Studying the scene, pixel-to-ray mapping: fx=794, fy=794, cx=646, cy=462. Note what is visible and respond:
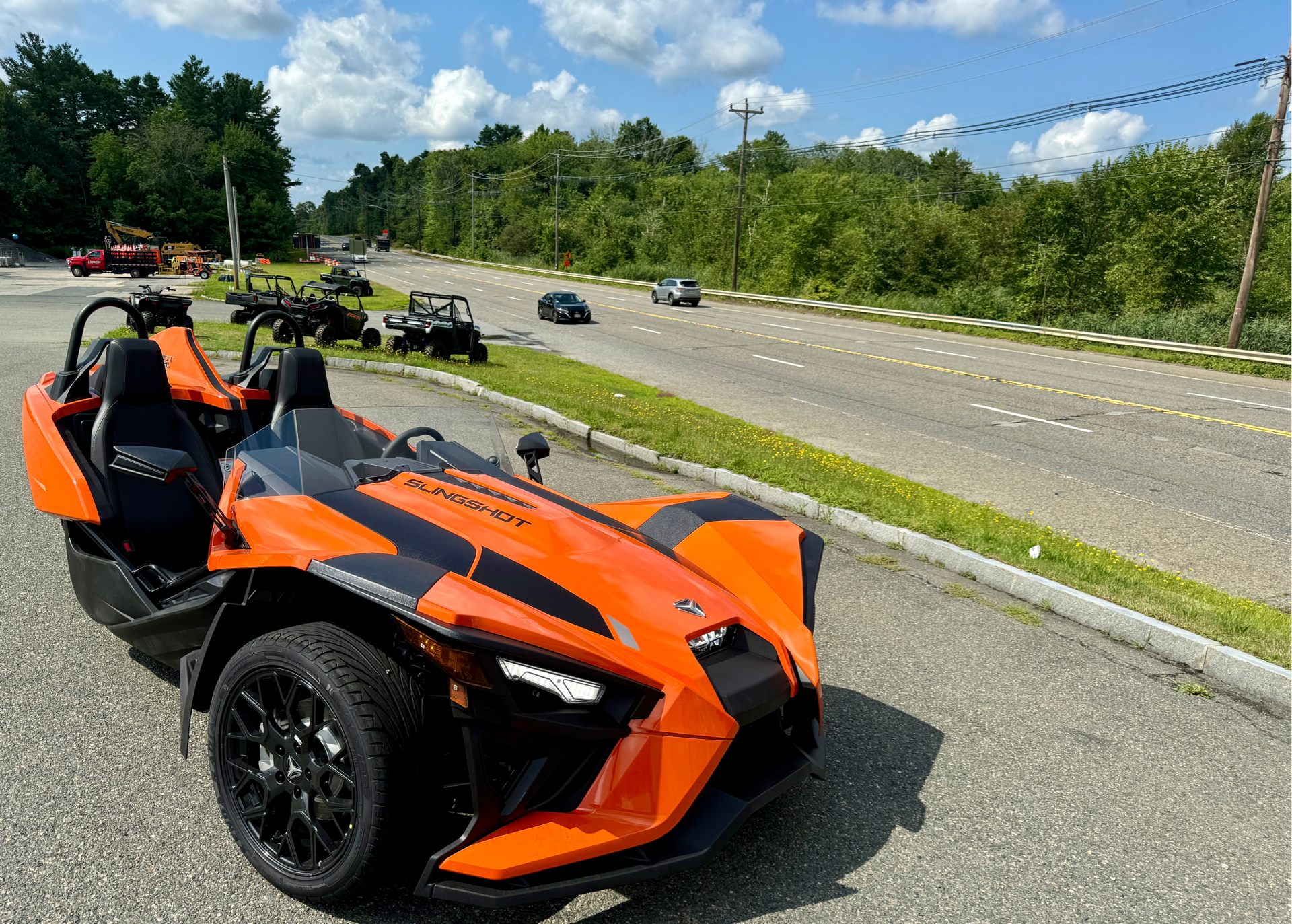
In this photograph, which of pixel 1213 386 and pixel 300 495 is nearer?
pixel 300 495

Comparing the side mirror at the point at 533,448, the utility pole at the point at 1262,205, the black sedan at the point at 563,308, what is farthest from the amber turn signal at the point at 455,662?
the utility pole at the point at 1262,205

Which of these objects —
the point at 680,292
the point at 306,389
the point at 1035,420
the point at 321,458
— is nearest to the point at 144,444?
the point at 306,389

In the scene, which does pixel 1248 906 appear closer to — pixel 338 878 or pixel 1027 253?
pixel 338 878

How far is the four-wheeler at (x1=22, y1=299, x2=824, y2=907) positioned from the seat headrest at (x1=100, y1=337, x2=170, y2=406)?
4.19 feet

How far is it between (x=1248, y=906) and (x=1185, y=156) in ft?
139

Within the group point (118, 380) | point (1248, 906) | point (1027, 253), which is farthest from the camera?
point (1027, 253)

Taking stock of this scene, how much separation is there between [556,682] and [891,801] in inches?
65.4

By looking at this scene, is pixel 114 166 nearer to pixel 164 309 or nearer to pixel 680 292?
pixel 680 292

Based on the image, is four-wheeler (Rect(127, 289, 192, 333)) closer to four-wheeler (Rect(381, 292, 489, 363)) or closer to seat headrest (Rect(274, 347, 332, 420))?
four-wheeler (Rect(381, 292, 489, 363))

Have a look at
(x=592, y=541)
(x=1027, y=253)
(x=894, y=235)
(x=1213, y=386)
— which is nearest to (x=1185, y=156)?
(x=1027, y=253)

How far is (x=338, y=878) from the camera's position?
2344 mm

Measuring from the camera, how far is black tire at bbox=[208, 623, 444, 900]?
2.27m

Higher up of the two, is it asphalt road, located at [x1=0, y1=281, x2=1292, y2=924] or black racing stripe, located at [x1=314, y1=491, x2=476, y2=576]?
black racing stripe, located at [x1=314, y1=491, x2=476, y2=576]

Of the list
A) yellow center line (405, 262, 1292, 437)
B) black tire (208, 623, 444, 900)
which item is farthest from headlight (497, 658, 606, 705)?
yellow center line (405, 262, 1292, 437)
